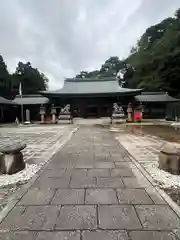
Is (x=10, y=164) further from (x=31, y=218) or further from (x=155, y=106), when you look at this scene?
(x=155, y=106)

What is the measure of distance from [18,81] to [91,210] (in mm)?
54327

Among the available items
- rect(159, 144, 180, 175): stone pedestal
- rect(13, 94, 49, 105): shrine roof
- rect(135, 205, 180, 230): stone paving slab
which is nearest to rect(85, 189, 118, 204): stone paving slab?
rect(135, 205, 180, 230): stone paving slab

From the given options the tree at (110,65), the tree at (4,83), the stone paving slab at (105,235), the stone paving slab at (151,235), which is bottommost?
the stone paving slab at (151,235)

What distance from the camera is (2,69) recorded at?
4819cm

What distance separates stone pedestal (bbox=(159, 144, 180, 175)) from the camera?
4637 millimetres

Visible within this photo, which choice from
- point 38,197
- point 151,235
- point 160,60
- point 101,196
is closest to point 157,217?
point 151,235

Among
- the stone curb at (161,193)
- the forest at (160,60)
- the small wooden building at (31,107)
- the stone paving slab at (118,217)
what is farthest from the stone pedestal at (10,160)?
the forest at (160,60)

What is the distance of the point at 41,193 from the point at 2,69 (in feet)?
161

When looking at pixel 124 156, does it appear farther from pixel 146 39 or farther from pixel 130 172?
pixel 146 39

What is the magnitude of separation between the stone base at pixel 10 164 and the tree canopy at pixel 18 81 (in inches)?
1773

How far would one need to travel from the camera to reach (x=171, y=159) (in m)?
4.71

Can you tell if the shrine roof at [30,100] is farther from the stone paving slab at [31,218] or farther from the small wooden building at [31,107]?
the stone paving slab at [31,218]

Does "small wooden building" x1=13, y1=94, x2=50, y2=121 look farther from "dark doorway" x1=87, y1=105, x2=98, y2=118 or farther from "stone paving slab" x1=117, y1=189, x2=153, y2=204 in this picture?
"stone paving slab" x1=117, y1=189, x2=153, y2=204

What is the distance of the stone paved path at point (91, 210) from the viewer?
8.09ft
